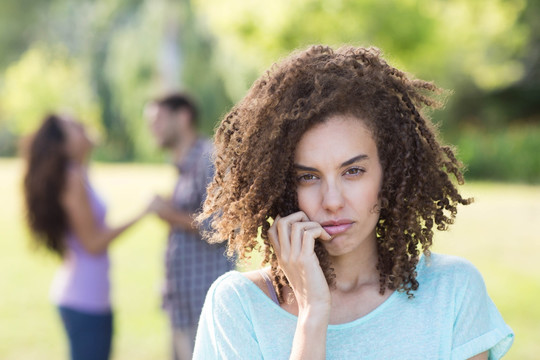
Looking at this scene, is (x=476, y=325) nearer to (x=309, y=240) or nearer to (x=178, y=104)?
(x=309, y=240)

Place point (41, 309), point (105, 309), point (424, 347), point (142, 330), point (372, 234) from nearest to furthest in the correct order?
point (424, 347) < point (372, 234) < point (105, 309) < point (142, 330) < point (41, 309)

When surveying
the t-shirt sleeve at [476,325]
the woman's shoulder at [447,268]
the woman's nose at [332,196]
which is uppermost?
the woman's nose at [332,196]

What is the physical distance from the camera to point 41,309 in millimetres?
7516

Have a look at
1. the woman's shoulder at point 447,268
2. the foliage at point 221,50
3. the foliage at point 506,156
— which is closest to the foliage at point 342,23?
the foliage at point 221,50

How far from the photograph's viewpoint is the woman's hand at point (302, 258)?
1.71 meters

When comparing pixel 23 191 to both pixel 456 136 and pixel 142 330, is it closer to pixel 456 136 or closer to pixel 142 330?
pixel 142 330

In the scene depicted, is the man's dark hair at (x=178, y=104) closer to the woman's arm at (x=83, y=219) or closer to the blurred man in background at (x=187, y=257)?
the blurred man in background at (x=187, y=257)

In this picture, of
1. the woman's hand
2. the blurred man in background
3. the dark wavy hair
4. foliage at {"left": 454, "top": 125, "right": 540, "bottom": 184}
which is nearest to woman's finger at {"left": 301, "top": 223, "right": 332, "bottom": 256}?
the woman's hand

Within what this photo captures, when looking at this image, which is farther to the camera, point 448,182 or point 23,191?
point 23,191

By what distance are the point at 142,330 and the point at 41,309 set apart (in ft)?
5.32

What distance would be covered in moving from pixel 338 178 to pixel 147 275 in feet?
24.8

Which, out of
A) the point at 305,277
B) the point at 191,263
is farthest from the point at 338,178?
the point at 191,263

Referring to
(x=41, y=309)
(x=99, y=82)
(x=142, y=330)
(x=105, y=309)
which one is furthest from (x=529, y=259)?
(x=99, y=82)

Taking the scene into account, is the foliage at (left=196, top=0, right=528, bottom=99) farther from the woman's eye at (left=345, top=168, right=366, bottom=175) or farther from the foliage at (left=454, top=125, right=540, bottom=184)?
the woman's eye at (left=345, top=168, right=366, bottom=175)
